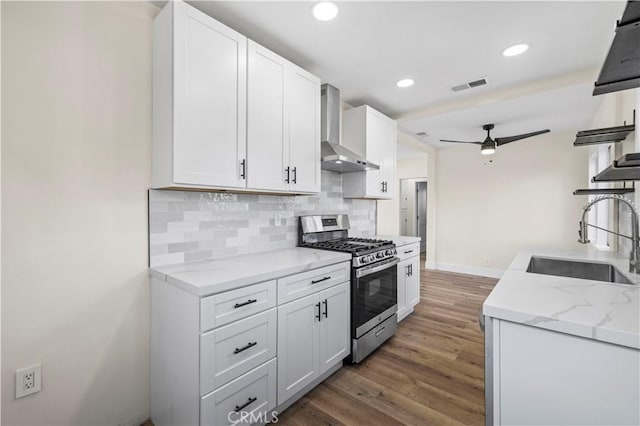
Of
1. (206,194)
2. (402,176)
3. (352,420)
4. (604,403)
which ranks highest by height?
(402,176)

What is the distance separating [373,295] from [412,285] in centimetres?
112

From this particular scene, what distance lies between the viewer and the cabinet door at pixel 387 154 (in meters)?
3.45

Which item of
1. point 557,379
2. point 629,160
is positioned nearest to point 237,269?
point 557,379

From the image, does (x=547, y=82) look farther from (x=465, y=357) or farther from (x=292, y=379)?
(x=292, y=379)

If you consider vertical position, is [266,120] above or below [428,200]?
above

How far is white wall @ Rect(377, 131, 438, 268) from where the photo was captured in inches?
229

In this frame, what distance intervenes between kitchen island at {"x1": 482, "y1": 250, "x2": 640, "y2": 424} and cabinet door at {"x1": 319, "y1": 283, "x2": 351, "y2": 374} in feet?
3.69

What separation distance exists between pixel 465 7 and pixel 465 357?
2679 mm

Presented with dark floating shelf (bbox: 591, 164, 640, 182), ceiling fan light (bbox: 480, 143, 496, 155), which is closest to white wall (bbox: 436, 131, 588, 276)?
ceiling fan light (bbox: 480, 143, 496, 155)

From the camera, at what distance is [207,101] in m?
1.74

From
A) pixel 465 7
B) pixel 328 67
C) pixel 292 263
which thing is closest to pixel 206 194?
pixel 292 263

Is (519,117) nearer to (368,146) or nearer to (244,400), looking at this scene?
(368,146)

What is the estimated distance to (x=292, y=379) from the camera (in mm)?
1810

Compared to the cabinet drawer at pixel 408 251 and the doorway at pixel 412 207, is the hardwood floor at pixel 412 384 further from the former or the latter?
the doorway at pixel 412 207
